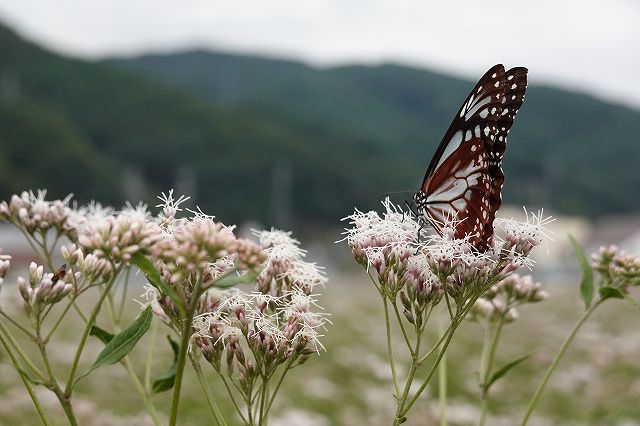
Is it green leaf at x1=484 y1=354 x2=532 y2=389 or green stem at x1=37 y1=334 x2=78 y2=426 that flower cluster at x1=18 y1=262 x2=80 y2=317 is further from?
green leaf at x1=484 y1=354 x2=532 y2=389

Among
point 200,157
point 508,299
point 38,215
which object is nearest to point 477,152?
point 508,299

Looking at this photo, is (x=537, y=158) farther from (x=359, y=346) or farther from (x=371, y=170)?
(x=359, y=346)

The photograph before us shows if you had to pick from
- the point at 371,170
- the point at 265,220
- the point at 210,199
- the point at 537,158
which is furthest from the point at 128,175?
the point at 537,158

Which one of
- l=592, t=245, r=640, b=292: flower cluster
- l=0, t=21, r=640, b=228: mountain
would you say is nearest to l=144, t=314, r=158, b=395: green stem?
l=592, t=245, r=640, b=292: flower cluster

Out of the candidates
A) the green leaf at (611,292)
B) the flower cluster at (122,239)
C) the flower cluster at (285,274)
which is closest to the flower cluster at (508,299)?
the green leaf at (611,292)

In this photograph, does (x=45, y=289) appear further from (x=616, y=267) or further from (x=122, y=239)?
(x=616, y=267)

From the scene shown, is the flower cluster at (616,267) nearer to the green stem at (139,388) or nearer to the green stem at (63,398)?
the green stem at (139,388)

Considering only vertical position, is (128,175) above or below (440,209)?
above
